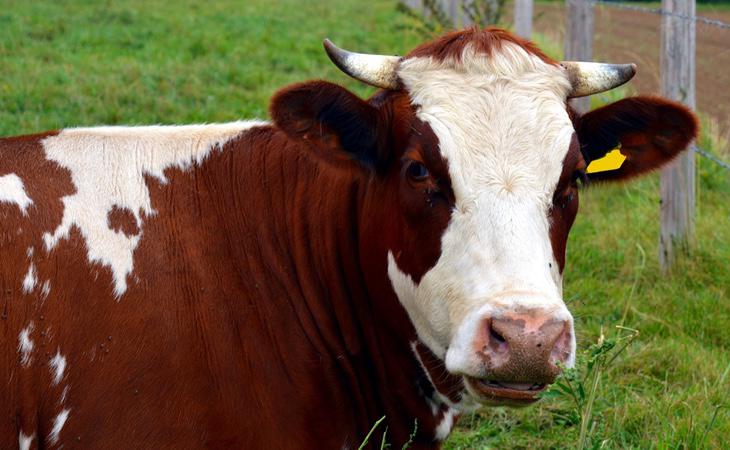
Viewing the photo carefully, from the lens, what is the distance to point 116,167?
4227 millimetres

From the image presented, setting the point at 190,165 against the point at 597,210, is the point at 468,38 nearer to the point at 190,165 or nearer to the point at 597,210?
the point at 190,165

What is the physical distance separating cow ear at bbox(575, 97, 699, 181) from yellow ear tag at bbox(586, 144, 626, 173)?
0.03 metres

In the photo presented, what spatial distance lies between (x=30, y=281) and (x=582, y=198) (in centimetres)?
527

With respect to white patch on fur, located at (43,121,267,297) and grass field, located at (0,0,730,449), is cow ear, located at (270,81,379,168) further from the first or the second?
grass field, located at (0,0,730,449)

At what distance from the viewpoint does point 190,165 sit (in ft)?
14.1

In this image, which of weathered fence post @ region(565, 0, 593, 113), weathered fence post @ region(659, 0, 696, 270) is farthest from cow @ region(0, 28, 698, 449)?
weathered fence post @ region(565, 0, 593, 113)

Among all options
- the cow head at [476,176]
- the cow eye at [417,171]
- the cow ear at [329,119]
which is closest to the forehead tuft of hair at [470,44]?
the cow head at [476,176]

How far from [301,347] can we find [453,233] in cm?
84

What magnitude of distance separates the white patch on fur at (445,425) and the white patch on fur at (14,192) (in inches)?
71.9

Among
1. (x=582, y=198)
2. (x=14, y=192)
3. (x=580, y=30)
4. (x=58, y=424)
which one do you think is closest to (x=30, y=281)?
(x=14, y=192)

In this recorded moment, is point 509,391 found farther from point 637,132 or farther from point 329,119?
point 637,132

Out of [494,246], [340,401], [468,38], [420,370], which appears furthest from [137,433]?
[468,38]

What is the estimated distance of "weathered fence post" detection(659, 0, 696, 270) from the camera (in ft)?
22.8

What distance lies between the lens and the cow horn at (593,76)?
404 cm
